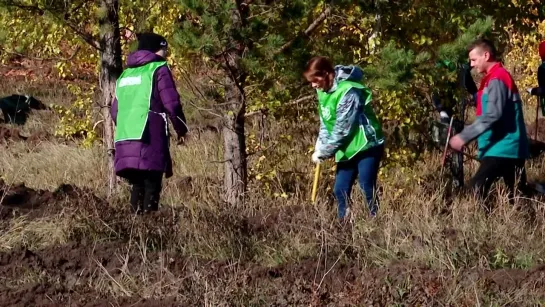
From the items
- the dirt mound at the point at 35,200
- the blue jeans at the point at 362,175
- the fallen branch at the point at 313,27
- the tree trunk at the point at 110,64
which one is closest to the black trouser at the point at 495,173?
the blue jeans at the point at 362,175

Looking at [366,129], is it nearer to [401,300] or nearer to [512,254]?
[512,254]

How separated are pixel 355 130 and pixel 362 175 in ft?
1.09

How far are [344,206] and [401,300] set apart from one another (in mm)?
2476

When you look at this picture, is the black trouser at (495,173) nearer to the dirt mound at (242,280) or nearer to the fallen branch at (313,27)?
the fallen branch at (313,27)

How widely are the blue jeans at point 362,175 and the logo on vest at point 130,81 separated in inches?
59.8

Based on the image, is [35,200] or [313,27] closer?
[35,200]

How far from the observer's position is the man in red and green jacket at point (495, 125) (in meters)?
7.04

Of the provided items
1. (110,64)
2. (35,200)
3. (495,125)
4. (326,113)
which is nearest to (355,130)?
(326,113)

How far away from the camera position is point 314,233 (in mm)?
6316

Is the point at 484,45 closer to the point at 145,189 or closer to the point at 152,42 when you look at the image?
the point at 152,42

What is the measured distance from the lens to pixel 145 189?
741 cm

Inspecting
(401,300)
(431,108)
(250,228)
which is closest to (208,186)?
(431,108)

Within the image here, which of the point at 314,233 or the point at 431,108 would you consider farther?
the point at 431,108

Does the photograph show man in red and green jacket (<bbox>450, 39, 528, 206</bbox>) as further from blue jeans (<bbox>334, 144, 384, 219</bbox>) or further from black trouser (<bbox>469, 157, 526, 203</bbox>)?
blue jeans (<bbox>334, 144, 384, 219</bbox>)
